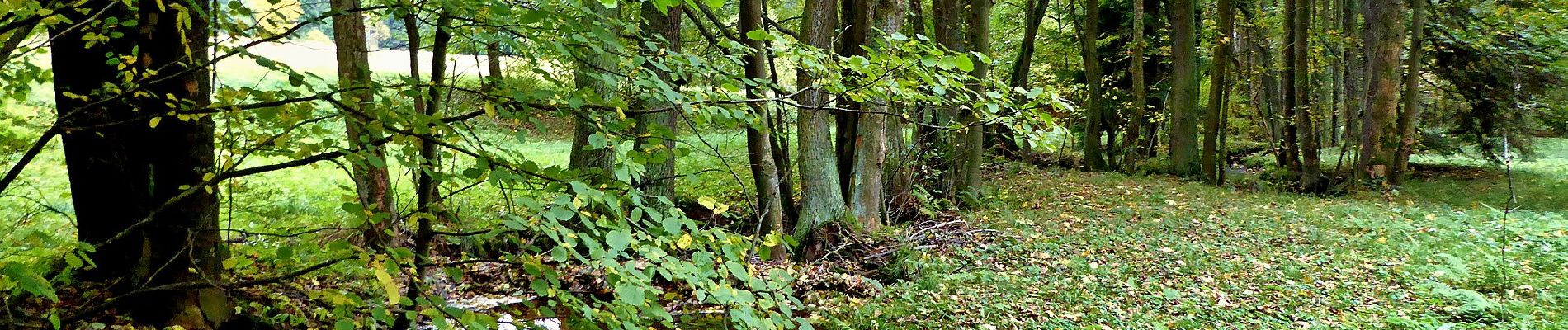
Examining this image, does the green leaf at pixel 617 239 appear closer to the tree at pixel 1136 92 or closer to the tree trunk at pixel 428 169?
the tree trunk at pixel 428 169

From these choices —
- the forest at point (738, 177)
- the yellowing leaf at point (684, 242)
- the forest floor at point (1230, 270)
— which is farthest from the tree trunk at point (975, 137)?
the yellowing leaf at point (684, 242)

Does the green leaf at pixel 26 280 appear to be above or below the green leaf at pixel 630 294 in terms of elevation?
above

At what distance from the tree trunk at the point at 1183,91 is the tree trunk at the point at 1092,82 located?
1398mm

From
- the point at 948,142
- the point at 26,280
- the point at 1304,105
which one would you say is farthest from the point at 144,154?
the point at 1304,105

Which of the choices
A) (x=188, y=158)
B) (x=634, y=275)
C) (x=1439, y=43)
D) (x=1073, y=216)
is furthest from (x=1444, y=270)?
(x=1439, y=43)

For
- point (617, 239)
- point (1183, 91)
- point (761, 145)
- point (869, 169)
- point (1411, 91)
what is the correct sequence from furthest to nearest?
point (1183, 91), point (1411, 91), point (869, 169), point (761, 145), point (617, 239)

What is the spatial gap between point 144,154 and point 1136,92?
15.3 metres

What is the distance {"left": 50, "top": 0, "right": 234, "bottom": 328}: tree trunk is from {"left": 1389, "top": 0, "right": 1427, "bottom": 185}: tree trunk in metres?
15.0

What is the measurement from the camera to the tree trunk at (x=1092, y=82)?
1494cm

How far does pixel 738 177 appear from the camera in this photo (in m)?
6.76

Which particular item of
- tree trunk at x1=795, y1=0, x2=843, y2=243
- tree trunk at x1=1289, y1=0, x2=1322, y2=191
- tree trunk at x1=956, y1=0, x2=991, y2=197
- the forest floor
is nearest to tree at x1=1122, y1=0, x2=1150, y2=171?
tree trunk at x1=1289, y1=0, x2=1322, y2=191

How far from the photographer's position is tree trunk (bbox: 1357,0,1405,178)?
11211 millimetres

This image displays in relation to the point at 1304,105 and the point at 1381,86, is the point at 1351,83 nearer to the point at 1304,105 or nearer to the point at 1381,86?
the point at 1304,105

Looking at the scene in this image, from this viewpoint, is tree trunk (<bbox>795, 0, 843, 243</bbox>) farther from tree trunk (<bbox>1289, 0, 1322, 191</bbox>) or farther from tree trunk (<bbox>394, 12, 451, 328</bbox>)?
tree trunk (<bbox>1289, 0, 1322, 191</bbox>)
